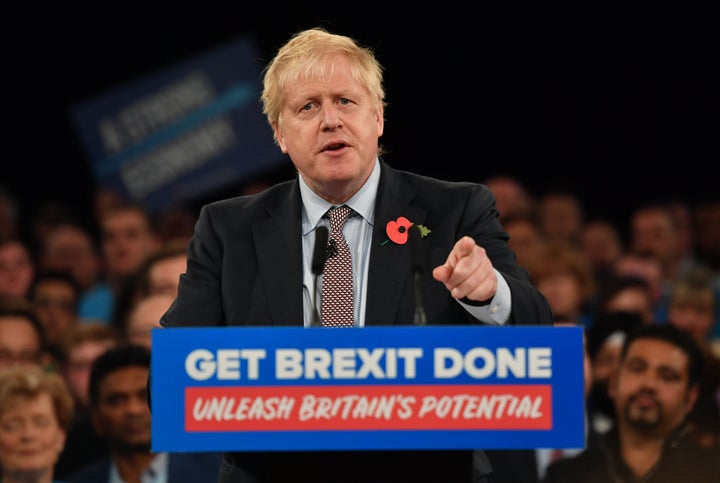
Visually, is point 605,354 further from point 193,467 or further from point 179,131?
point 179,131

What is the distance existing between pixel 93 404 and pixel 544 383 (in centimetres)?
261

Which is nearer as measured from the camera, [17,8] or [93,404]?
[93,404]

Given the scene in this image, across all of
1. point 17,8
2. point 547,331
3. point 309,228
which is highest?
point 17,8

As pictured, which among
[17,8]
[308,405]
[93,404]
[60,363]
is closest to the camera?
[308,405]

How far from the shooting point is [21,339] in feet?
16.0

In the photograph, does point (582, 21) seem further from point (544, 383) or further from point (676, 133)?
point (544, 383)

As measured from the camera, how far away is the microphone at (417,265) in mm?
2168

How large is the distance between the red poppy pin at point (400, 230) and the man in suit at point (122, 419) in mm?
1954

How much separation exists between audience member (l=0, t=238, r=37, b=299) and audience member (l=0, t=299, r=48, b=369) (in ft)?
3.81

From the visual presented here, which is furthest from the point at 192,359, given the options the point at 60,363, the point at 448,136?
the point at 448,136

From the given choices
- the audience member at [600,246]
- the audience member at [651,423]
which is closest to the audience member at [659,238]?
the audience member at [600,246]

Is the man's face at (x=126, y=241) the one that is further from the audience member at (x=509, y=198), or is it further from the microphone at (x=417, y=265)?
the microphone at (x=417, y=265)

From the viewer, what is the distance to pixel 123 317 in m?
5.29

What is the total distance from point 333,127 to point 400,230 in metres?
0.24
